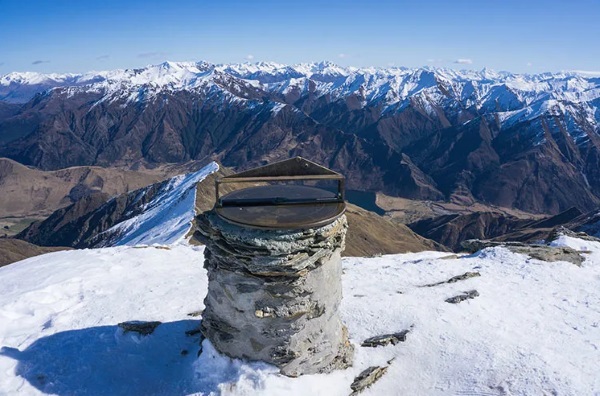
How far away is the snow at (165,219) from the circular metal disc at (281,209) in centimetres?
3814

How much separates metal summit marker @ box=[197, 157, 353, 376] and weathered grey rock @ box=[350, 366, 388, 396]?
561 mm

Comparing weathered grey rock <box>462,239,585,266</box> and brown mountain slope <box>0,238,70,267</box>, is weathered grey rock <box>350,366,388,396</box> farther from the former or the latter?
brown mountain slope <box>0,238,70,267</box>

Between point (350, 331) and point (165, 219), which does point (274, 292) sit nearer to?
point (350, 331)

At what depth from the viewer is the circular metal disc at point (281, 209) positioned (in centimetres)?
982

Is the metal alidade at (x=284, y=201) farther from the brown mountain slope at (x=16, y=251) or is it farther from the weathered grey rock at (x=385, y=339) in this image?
the brown mountain slope at (x=16, y=251)

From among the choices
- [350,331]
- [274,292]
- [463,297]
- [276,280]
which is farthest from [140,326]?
[463,297]

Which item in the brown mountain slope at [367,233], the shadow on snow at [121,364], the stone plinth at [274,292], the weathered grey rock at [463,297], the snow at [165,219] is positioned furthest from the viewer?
the brown mountain slope at [367,233]

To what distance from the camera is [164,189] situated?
313 ft

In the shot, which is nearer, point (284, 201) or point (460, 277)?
point (284, 201)

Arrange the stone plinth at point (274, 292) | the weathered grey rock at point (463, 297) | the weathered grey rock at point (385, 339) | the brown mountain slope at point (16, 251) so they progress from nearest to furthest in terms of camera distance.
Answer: the stone plinth at point (274, 292) → the weathered grey rock at point (385, 339) → the weathered grey rock at point (463, 297) → the brown mountain slope at point (16, 251)

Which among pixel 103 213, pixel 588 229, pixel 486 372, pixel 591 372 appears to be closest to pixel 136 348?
pixel 486 372

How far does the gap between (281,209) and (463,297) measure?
9822mm

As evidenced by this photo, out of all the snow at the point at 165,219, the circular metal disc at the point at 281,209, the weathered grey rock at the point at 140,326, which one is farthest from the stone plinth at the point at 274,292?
the snow at the point at 165,219

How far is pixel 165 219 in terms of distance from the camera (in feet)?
225
